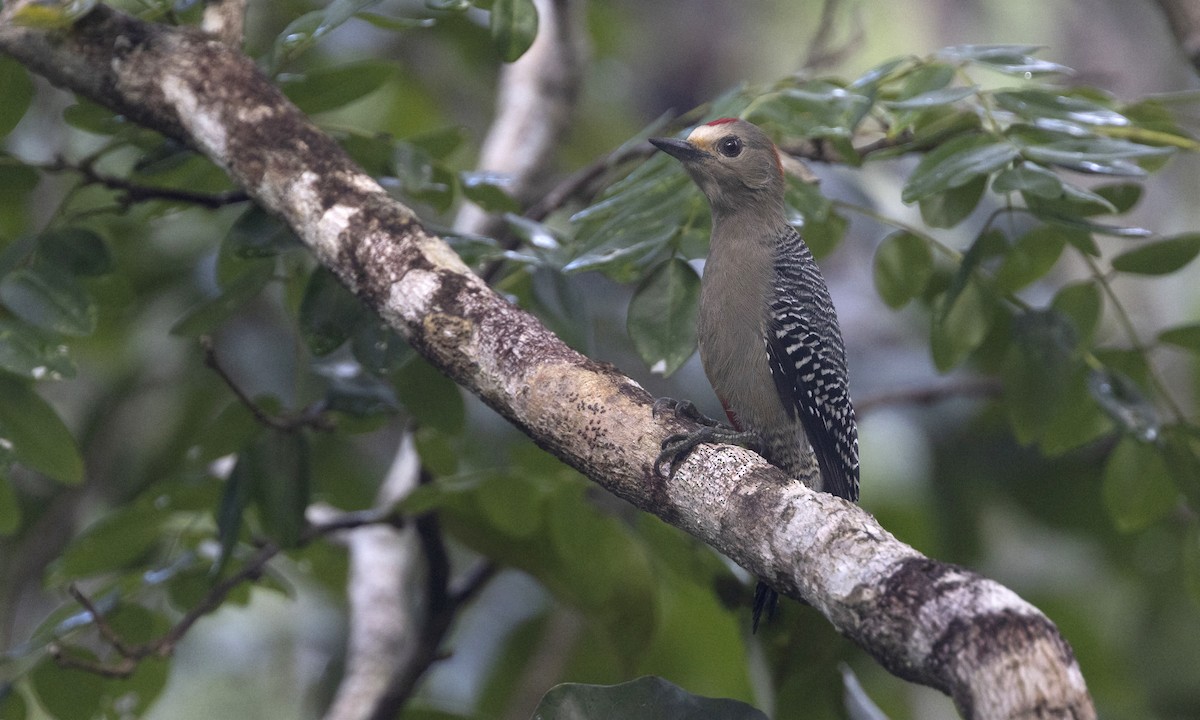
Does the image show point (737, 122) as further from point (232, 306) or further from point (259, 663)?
point (259, 663)

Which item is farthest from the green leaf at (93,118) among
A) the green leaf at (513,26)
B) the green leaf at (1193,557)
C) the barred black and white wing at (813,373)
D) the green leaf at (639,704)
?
the green leaf at (1193,557)

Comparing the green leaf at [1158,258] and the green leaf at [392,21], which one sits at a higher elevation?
the green leaf at [392,21]

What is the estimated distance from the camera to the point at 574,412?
6.63 ft

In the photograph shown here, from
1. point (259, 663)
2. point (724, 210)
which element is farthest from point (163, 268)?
point (724, 210)

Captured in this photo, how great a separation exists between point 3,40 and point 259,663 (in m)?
3.26

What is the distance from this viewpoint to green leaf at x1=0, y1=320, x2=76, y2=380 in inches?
93.9

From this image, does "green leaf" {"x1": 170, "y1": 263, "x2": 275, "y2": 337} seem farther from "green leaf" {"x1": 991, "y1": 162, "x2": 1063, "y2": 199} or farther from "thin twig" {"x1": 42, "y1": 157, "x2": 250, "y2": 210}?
"green leaf" {"x1": 991, "y1": 162, "x2": 1063, "y2": 199}

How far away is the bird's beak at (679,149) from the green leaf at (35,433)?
1645 millimetres

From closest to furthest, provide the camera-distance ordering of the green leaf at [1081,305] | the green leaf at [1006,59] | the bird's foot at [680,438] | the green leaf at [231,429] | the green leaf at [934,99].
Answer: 1. the bird's foot at [680,438]
2. the green leaf at [934,99]
3. the green leaf at [1006,59]
4. the green leaf at [231,429]
5. the green leaf at [1081,305]

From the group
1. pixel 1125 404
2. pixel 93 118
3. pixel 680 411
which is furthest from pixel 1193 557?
pixel 93 118

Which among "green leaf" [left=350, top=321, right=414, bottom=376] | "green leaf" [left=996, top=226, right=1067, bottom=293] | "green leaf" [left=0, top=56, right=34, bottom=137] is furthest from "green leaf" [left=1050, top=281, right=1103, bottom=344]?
"green leaf" [left=0, top=56, right=34, bottom=137]

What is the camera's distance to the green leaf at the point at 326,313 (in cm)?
269

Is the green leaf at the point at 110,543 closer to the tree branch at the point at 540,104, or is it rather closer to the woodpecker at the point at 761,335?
the woodpecker at the point at 761,335

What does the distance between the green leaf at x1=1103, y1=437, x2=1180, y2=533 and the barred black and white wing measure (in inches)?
30.0
